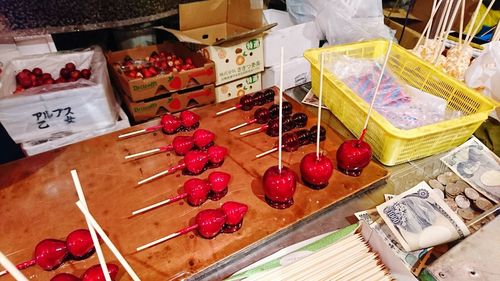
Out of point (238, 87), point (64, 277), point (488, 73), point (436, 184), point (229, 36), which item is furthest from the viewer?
point (238, 87)

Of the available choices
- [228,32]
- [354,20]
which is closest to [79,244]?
[228,32]

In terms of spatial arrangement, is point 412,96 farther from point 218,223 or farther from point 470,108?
point 218,223

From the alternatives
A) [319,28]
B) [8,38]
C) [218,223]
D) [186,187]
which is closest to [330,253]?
[218,223]

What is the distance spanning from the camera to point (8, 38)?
221 centimetres

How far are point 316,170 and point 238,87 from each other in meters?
1.58

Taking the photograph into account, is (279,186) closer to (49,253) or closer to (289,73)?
(49,253)

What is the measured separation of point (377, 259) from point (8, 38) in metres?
2.70

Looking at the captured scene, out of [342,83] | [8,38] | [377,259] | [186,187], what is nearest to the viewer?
[377,259]

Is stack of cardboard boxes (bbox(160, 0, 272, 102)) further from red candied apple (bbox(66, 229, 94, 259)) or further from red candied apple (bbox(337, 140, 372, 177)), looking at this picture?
red candied apple (bbox(66, 229, 94, 259))

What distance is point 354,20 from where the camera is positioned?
2.62 meters

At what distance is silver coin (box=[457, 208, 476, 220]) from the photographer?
4.26 ft

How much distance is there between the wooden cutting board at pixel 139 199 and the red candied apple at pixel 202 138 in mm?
85

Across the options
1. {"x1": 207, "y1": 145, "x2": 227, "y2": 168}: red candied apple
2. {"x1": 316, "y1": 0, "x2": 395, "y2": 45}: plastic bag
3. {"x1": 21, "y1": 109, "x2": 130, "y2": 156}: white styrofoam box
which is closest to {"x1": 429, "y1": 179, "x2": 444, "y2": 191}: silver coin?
{"x1": 207, "y1": 145, "x2": 227, "y2": 168}: red candied apple

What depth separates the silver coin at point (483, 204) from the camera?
52.4 inches
